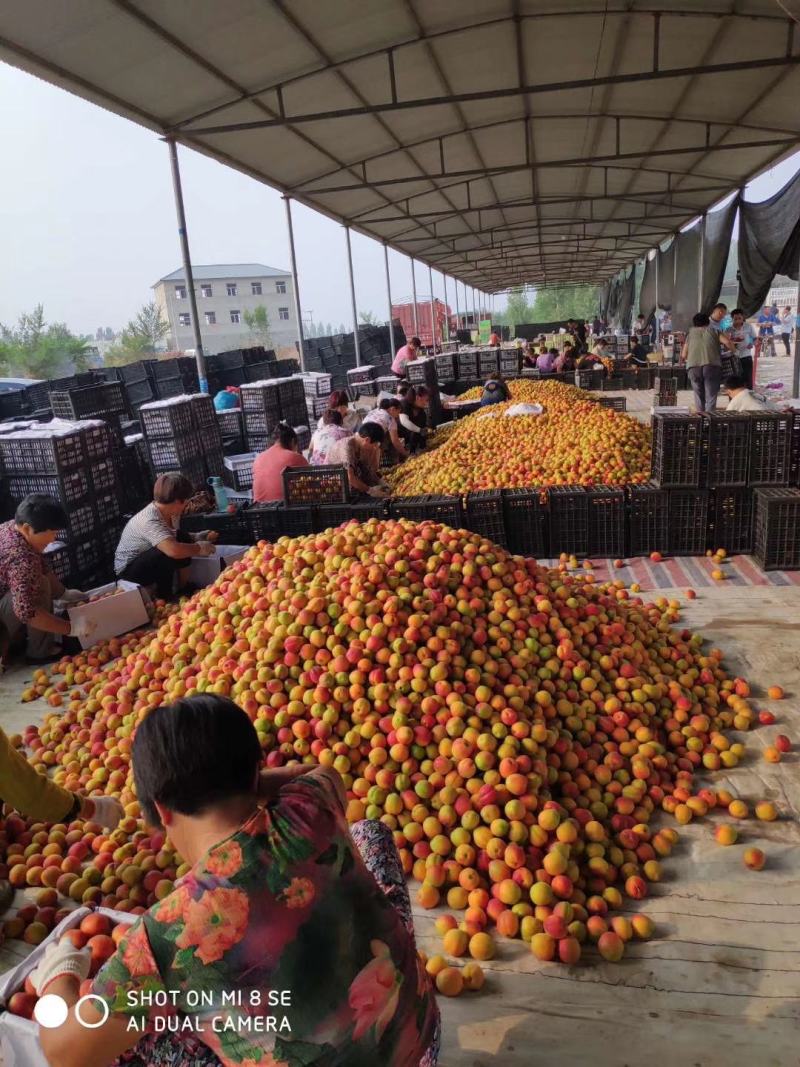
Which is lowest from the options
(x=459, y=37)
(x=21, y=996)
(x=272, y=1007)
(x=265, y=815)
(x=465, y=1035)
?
(x=465, y=1035)

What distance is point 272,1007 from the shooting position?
4.49 ft

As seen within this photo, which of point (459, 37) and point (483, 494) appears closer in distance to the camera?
point (483, 494)

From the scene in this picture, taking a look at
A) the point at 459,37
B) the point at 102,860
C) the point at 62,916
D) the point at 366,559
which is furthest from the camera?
the point at 459,37

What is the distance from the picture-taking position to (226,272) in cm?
6612

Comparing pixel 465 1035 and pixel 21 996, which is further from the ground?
pixel 21 996

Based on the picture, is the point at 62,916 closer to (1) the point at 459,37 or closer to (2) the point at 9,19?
(2) the point at 9,19

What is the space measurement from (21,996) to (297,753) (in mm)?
1251

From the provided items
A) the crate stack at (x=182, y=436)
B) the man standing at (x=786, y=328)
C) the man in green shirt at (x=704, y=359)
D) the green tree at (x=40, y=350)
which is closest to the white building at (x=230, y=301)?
the green tree at (x=40, y=350)

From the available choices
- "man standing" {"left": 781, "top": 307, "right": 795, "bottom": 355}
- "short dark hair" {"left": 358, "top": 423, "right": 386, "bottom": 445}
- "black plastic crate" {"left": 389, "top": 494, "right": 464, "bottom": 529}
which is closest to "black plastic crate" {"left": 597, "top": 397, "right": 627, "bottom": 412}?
"short dark hair" {"left": 358, "top": 423, "right": 386, "bottom": 445}

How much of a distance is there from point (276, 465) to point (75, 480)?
5.60 feet

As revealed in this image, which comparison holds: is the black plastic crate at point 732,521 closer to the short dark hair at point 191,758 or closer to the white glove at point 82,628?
the white glove at point 82,628

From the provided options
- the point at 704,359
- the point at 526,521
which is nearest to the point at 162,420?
the point at 526,521

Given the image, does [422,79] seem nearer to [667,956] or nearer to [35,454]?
[35,454]

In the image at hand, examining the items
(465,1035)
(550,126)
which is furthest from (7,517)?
(550,126)
